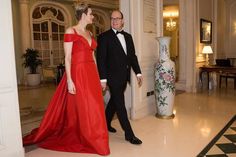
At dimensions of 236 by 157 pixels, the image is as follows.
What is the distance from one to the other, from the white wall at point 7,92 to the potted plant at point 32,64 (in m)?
7.06

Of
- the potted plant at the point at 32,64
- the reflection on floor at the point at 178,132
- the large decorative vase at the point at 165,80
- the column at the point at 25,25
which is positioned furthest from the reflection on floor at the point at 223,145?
the column at the point at 25,25

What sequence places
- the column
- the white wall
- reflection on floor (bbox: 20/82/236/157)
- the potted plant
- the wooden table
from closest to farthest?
the white wall → reflection on floor (bbox: 20/82/236/157) → the wooden table → the potted plant → the column

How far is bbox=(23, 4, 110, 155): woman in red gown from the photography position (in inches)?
117

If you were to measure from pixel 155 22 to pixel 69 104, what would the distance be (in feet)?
8.39

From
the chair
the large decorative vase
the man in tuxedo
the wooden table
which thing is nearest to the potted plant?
the chair

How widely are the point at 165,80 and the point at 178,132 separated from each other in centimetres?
99

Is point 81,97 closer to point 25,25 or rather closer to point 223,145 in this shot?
point 223,145

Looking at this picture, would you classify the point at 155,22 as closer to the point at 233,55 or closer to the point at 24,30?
the point at 233,55

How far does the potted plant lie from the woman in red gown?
6.64 meters

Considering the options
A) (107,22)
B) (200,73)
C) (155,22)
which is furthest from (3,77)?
(107,22)

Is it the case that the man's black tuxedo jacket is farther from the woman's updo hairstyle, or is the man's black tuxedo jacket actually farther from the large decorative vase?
the large decorative vase

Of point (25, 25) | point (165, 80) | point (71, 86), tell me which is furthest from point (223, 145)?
point (25, 25)

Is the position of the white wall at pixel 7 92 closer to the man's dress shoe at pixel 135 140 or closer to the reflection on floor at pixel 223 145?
the man's dress shoe at pixel 135 140

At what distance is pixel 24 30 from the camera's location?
9.78 m
